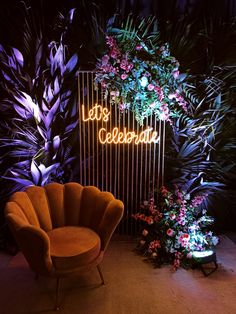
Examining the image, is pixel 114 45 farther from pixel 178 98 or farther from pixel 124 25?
pixel 178 98

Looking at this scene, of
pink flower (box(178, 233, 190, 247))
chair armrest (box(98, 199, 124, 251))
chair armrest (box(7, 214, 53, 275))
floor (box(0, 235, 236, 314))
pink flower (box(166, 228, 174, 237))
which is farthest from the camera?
pink flower (box(166, 228, 174, 237))

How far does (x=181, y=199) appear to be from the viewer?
3627mm

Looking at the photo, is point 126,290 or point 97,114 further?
point 97,114

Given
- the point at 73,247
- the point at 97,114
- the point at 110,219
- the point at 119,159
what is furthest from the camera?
the point at 119,159

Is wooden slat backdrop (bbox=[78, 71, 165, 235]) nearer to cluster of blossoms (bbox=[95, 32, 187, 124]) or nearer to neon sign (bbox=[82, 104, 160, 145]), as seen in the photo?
neon sign (bbox=[82, 104, 160, 145])

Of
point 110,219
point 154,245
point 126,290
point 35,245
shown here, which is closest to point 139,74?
point 110,219

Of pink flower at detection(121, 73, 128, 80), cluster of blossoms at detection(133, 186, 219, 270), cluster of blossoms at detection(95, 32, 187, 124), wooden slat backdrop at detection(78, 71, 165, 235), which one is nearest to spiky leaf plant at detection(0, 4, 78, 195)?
wooden slat backdrop at detection(78, 71, 165, 235)

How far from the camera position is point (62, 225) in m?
3.37

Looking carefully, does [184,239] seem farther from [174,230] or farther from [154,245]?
[154,245]

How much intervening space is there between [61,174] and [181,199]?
4.64 ft

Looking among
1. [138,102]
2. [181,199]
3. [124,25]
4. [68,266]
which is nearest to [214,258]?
[181,199]

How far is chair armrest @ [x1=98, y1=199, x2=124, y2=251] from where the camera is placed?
3.00 meters

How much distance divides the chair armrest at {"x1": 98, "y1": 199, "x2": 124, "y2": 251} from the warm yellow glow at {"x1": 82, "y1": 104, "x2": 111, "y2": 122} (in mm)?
1081

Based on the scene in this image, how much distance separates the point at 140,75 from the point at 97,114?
0.64 meters
